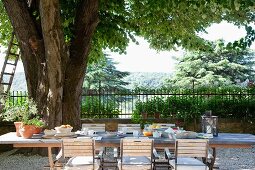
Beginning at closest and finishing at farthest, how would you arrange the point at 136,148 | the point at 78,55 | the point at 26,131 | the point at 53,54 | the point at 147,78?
the point at 136,148
the point at 26,131
the point at 53,54
the point at 78,55
the point at 147,78

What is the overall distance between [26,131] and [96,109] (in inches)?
304

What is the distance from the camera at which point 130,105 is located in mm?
14812

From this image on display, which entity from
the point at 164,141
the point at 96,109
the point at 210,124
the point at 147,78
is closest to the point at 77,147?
the point at 164,141

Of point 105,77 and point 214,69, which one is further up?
point 214,69

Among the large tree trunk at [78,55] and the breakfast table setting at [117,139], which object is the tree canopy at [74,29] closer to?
the large tree trunk at [78,55]

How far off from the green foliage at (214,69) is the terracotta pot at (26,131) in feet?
65.3

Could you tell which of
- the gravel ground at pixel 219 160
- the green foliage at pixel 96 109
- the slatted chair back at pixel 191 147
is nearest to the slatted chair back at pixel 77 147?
the slatted chair back at pixel 191 147

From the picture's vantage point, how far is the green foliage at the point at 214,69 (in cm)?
2641

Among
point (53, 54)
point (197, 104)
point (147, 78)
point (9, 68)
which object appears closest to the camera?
point (53, 54)

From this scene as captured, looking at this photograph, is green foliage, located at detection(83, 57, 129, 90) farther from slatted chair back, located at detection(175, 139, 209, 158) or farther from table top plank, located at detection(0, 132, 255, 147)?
slatted chair back, located at detection(175, 139, 209, 158)

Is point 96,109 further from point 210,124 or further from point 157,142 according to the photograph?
point 157,142

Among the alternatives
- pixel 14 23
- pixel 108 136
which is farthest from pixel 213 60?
pixel 108 136

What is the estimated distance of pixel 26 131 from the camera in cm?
695

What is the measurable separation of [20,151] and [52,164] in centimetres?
511
